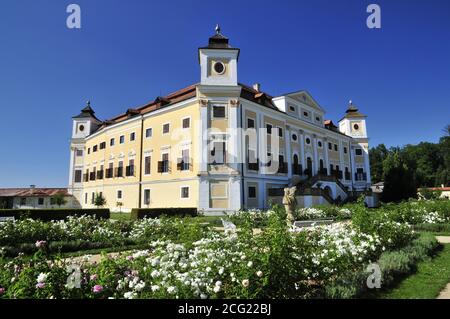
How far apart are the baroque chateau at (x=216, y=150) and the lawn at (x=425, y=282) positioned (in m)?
16.5

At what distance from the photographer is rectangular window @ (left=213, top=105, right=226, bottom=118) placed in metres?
23.6

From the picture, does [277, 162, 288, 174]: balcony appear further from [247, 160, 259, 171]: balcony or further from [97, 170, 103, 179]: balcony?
[97, 170, 103, 179]: balcony

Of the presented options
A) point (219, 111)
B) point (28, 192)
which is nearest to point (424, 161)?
point (219, 111)

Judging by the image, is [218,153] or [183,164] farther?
[183,164]

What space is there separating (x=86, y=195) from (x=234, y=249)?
122ft

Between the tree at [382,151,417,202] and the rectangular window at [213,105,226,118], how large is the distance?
27.0 metres

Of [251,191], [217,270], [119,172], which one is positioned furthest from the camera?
[119,172]

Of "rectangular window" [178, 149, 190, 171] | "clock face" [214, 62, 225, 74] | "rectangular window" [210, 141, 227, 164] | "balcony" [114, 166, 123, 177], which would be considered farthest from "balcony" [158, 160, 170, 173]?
"clock face" [214, 62, 225, 74]

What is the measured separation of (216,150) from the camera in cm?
2311

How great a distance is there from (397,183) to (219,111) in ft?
90.7

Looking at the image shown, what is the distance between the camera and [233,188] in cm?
2253

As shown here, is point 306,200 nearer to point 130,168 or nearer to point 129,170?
point 130,168

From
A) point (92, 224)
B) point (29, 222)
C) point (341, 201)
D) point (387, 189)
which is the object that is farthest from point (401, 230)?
point (387, 189)
